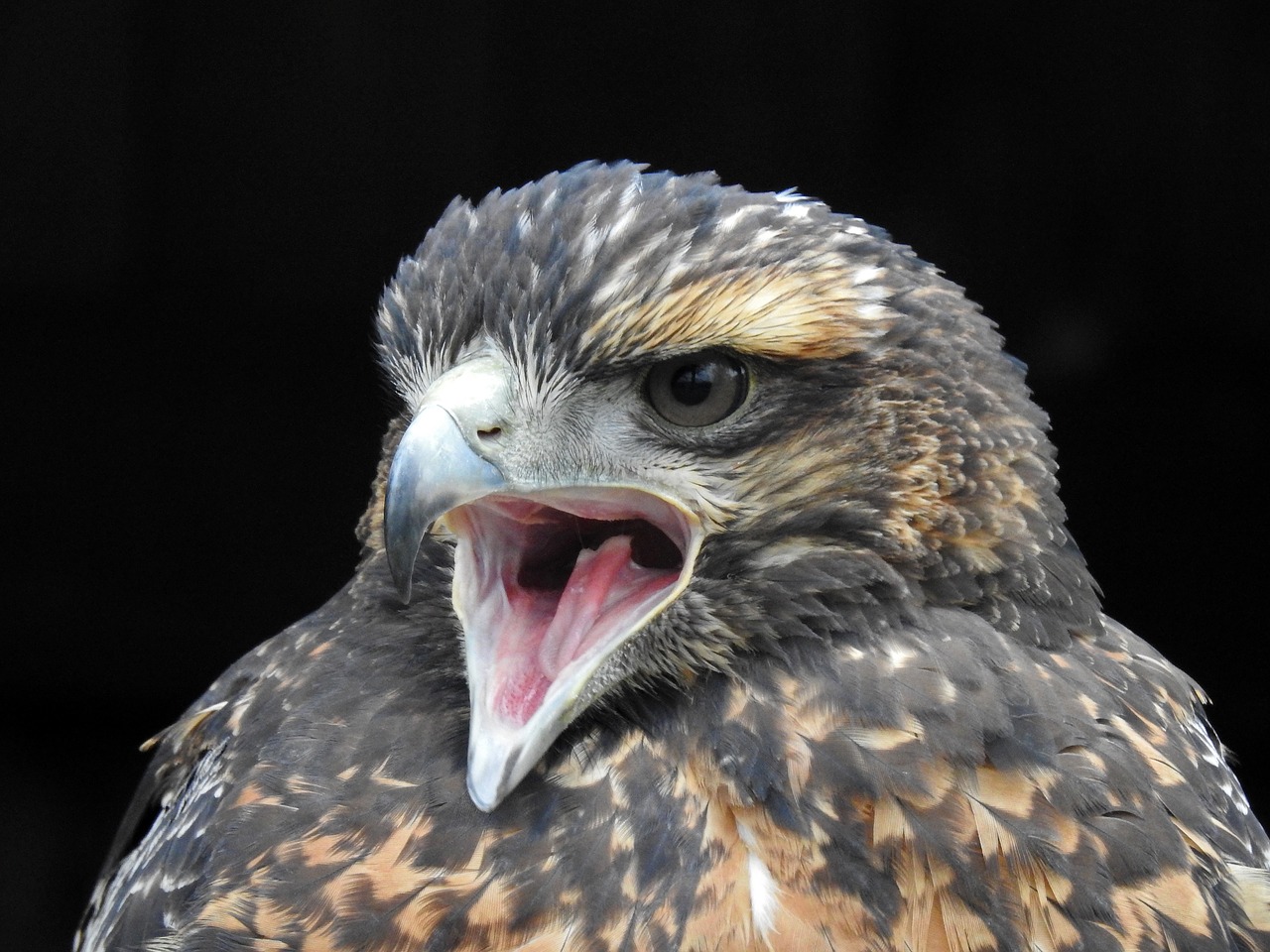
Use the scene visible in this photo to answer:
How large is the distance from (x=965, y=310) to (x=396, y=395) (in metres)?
0.97

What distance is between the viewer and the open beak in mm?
1743

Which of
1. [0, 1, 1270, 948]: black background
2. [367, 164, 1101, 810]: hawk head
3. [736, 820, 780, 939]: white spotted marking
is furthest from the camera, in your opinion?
[0, 1, 1270, 948]: black background

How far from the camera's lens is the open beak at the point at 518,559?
1.74 meters

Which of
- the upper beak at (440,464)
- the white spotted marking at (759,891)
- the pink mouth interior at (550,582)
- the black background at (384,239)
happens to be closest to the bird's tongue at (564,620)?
the pink mouth interior at (550,582)

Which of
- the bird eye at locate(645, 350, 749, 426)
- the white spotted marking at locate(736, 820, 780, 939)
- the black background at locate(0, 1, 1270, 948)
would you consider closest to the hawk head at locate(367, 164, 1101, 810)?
the bird eye at locate(645, 350, 749, 426)

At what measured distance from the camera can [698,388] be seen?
1865 millimetres

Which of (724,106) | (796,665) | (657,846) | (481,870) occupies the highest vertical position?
(724,106)

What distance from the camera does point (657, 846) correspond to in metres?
1.76

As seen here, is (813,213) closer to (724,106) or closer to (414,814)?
(414,814)

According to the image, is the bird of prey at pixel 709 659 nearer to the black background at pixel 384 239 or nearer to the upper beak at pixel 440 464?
the upper beak at pixel 440 464

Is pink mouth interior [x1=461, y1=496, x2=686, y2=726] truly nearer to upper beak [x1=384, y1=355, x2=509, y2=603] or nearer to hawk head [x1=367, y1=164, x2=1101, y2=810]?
hawk head [x1=367, y1=164, x2=1101, y2=810]

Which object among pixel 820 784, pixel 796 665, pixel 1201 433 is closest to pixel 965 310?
pixel 796 665

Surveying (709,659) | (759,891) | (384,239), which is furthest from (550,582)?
(384,239)

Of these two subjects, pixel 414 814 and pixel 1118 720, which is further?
pixel 1118 720
